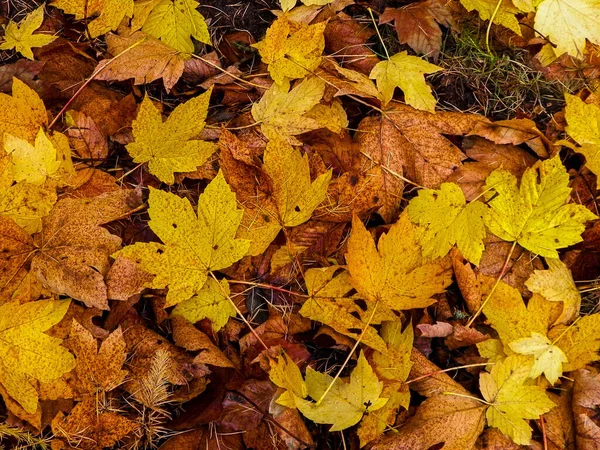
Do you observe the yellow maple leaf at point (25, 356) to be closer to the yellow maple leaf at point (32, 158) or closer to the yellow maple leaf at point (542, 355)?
the yellow maple leaf at point (32, 158)

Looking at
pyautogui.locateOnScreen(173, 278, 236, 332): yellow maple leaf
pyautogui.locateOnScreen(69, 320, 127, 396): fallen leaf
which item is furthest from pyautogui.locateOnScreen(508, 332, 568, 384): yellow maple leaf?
pyautogui.locateOnScreen(69, 320, 127, 396): fallen leaf

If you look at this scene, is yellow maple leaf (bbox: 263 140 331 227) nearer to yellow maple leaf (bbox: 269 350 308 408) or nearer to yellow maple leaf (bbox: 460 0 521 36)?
Answer: yellow maple leaf (bbox: 269 350 308 408)

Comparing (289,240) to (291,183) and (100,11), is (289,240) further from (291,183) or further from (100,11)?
(100,11)

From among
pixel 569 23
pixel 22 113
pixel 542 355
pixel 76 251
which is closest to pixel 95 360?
pixel 76 251

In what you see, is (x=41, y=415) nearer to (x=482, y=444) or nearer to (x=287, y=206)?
(x=287, y=206)

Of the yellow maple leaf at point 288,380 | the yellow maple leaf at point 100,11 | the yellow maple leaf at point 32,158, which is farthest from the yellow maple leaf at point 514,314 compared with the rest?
the yellow maple leaf at point 100,11

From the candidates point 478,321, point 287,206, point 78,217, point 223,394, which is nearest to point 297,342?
point 223,394
